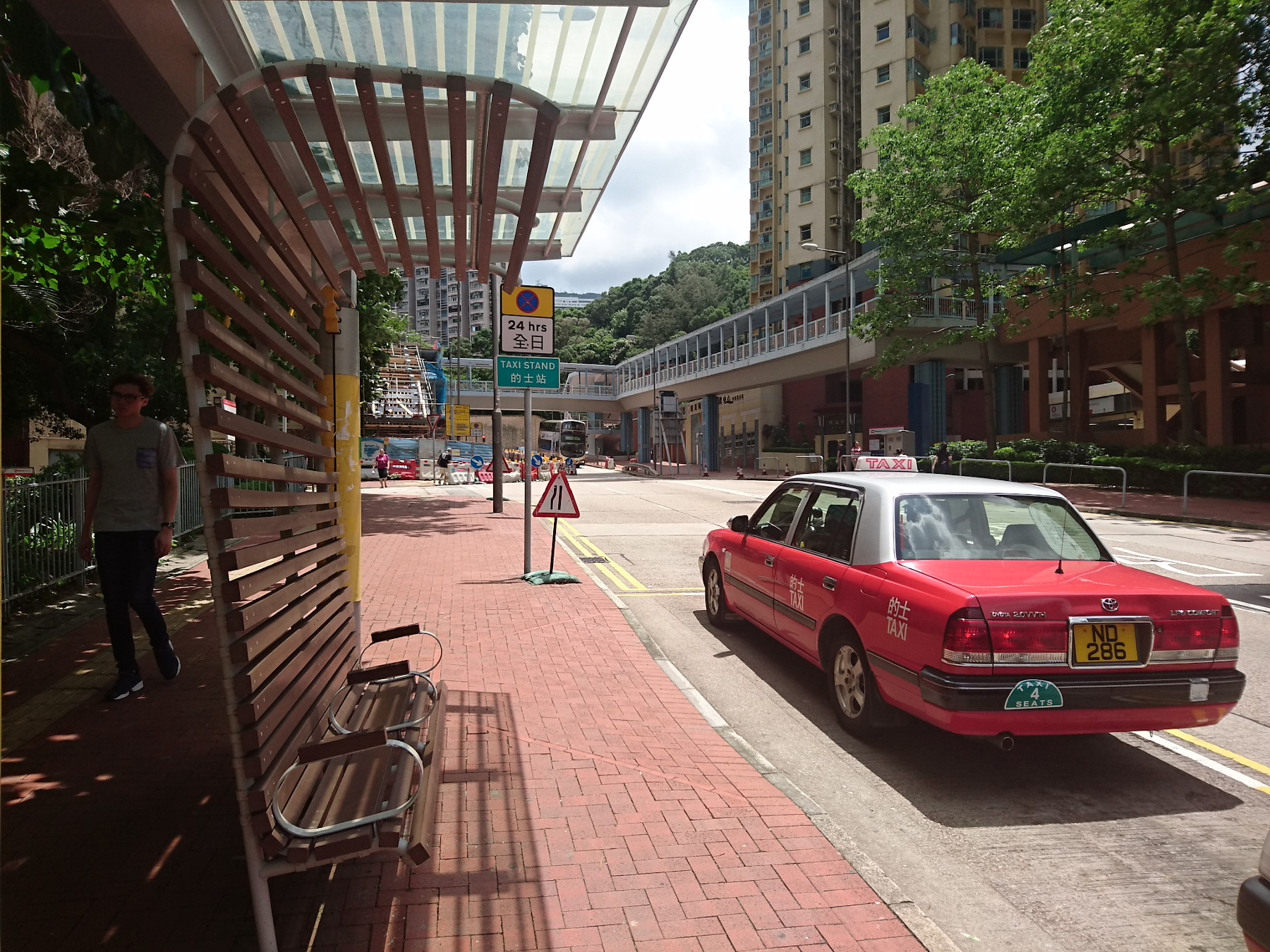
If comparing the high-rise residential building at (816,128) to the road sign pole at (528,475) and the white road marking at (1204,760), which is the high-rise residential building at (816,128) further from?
the white road marking at (1204,760)

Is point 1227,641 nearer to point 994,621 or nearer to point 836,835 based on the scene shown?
point 994,621

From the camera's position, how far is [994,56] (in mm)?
55750

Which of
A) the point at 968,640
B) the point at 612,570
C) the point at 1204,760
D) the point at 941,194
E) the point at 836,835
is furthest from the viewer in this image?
the point at 941,194

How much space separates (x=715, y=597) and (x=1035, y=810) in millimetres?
4025

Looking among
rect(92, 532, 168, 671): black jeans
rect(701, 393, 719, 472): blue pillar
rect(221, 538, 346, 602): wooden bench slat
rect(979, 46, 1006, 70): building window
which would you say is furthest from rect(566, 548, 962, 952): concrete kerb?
rect(979, 46, 1006, 70): building window

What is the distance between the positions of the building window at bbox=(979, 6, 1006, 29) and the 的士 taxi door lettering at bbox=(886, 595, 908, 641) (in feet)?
202

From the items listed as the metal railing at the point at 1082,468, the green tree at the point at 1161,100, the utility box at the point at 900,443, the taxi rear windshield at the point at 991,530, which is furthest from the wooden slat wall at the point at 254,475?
the utility box at the point at 900,443

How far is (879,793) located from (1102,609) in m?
1.40

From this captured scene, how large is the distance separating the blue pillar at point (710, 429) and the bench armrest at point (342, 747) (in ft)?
173

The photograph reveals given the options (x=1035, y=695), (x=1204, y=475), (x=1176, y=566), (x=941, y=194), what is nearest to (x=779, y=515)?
(x=1035, y=695)

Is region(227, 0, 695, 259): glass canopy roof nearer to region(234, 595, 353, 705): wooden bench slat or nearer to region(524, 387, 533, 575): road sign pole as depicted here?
region(234, 595, 353, 705): wooden bench slat

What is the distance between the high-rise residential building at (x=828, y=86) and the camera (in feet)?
176

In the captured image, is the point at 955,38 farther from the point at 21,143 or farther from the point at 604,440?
the point at 21,143

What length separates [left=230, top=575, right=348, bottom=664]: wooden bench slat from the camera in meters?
2.55
